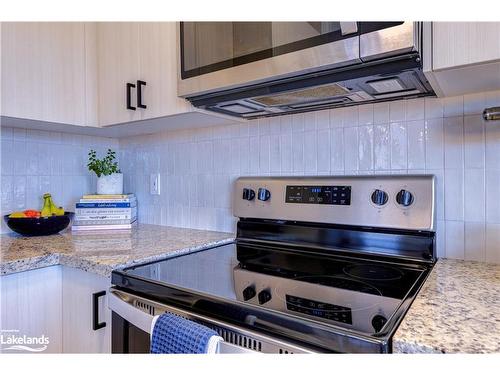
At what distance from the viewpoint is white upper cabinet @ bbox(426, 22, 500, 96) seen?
27.2 inches

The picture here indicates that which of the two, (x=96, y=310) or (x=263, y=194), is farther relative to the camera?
(x=263, y=194)

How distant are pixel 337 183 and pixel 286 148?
28 centimetres

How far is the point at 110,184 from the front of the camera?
1745mm

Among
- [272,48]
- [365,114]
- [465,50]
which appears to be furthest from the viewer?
[365,114]

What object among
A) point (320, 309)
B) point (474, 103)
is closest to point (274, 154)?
point (474, 103)

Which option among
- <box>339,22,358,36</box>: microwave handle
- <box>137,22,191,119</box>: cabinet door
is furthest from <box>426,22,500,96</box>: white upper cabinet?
<box>137,22,191,119</box>: cabinet door

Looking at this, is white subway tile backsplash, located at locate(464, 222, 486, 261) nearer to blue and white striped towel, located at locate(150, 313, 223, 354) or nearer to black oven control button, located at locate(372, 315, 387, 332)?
black oven control button, located at locate(372, 315, 387, 332)

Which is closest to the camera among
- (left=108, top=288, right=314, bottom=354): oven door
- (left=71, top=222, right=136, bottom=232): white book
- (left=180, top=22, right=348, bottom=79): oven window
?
(left=108, top=288, right=314, bottom=354): oven door

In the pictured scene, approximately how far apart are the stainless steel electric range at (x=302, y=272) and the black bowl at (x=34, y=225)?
69 centimetres

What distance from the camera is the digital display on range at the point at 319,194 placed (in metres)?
1.13

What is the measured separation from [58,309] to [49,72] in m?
0.92

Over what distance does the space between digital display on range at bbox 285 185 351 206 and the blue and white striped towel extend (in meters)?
0.63

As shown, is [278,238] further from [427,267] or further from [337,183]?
[427,267]

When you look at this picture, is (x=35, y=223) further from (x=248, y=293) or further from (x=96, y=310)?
(x=248, y=293)
